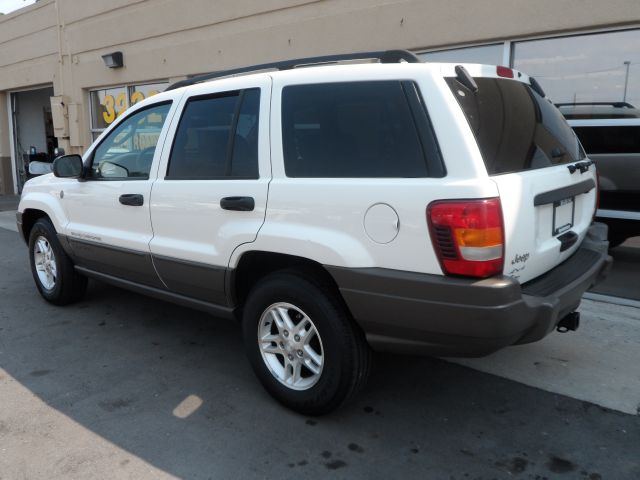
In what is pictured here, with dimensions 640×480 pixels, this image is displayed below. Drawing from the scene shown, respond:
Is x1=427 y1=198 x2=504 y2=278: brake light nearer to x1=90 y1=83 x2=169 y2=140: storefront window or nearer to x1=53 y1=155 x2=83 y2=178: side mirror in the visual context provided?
x1=53 y1=155 x2=83 y2=178: side mirror

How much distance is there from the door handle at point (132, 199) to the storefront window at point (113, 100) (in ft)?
22.6

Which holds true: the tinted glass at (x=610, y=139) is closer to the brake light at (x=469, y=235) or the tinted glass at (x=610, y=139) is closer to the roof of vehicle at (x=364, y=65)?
the roof of vehicle at (x=364, y=65)

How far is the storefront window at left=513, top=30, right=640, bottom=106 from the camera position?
17.9 ft

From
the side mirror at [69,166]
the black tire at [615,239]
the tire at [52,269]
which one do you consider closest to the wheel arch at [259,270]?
the side mirror at [69,166]

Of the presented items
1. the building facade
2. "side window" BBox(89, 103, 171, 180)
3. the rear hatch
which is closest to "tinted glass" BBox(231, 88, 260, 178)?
"side window" BBox(89, 103, 171, 180)

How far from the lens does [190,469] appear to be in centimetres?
279

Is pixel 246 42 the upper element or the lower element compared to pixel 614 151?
upper

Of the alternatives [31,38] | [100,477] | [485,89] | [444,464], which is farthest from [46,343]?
[31,38]

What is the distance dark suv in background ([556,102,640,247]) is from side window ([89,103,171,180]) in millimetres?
4212

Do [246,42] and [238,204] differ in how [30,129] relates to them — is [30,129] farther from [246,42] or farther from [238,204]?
[238,204]

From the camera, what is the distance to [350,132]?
9.69 feet

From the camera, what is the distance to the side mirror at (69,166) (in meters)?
4.50

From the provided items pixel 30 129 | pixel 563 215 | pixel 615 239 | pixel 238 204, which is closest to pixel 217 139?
pixel 238 204

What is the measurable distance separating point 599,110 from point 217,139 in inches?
164
